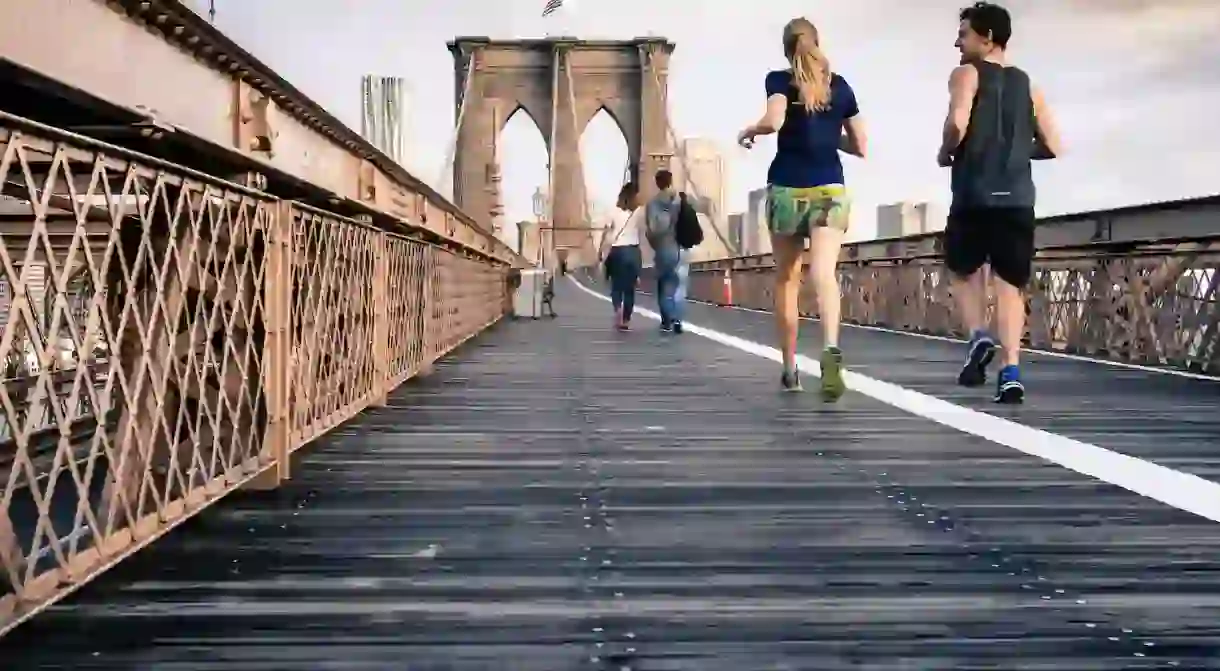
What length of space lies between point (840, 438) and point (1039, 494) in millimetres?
896

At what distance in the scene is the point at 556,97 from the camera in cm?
5262

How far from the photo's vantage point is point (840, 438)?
11.5ft

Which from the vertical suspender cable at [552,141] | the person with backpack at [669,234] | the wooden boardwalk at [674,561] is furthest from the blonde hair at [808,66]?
the vertical suspender cable at [552,141]

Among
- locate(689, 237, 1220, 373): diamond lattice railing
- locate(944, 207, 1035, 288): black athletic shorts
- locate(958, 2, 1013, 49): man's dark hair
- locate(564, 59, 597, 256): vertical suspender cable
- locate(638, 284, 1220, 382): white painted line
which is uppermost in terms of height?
locate(564, 59, 597, 256): vertical suspender cable

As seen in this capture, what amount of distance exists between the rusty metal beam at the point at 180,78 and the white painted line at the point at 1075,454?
1.67 meters

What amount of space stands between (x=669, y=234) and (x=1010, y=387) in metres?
5.57

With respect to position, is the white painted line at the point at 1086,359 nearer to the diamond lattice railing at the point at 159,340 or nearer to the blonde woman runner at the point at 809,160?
the blonde woman runner at the point at 809,160

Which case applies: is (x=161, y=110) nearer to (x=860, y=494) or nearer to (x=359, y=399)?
(x=359, y=399)

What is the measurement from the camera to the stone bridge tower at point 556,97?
170 ft

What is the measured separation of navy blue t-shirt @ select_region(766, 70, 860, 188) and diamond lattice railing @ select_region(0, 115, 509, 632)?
4.26ft

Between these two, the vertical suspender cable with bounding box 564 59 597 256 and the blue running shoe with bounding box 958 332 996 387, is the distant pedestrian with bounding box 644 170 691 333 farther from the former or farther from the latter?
the vertical suspender cable with bounding box 564 59 597 256

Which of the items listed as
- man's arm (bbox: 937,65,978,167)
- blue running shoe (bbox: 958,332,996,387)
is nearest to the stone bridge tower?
blue running shoe (bbox: 958,332,996,387)

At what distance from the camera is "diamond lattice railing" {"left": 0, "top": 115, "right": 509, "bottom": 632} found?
65.0 inches

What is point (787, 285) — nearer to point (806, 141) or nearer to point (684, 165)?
point (806, 141)
